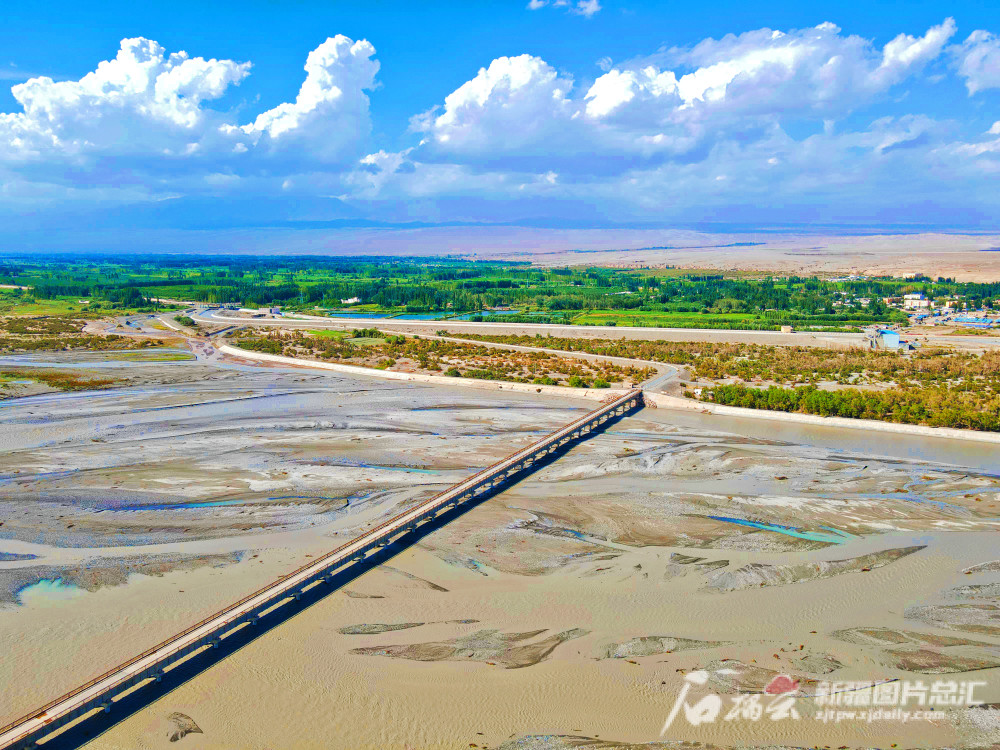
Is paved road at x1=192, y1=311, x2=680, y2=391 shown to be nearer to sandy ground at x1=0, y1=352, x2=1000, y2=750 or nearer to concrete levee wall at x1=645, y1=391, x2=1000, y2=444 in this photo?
concrete levee wall at x1=645, y1=391, x2=1000, y2=444

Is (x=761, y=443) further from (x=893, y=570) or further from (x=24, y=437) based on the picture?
(x=24, y=437)

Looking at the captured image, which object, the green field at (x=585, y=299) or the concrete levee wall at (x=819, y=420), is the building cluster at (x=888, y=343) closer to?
the green field at (x=585, y=299)

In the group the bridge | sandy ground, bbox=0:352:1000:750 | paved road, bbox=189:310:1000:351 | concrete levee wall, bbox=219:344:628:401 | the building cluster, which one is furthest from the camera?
paved road, bbox=189:310:1000:351

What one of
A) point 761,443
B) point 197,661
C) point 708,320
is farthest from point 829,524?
point 708,320

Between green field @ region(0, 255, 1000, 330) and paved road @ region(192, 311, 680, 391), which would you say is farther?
green field @ region(0, 255, 1000, 330)

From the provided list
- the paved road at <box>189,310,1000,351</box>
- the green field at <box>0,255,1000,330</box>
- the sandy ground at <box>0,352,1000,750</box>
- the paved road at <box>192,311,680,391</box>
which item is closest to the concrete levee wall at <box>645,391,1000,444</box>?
the sandy ground at <box>0,352,1000,750</box>

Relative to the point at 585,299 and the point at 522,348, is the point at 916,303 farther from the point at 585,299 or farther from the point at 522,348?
the point at 522,348
